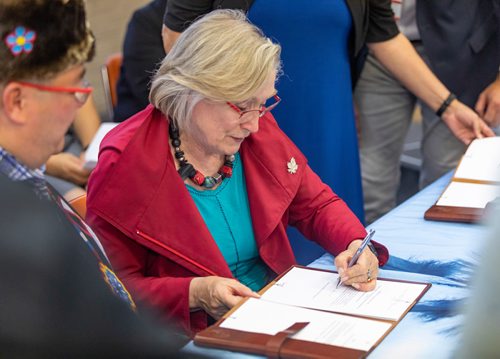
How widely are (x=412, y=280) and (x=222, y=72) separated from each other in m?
0.69

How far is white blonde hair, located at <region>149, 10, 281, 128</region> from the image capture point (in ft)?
7.13

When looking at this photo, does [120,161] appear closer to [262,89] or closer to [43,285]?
[262,89]

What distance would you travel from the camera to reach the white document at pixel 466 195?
257 centimetres

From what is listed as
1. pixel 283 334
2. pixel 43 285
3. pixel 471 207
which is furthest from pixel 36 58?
pixel 471 207

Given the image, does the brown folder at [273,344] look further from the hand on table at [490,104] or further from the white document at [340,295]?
the hand on table at [490,104]

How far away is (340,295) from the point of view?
204 centimetres

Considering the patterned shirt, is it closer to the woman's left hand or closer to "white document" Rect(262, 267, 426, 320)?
"white document" Rect(262, 267, 426, 320)

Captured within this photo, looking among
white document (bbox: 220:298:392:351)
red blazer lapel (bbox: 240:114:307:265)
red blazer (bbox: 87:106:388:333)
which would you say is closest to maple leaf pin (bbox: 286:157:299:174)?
red blazer lapel (bbox: 240:114:307:265)

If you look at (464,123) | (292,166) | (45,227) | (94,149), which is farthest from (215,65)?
(94,149)

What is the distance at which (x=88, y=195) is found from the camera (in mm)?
2193

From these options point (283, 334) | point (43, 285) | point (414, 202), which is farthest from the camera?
point (414, 202)

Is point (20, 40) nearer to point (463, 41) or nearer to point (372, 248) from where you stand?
point (372, 248)

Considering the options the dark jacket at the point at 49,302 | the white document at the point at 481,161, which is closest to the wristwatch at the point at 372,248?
the white document at the point at 481,161

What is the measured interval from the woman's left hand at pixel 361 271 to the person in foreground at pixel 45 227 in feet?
2.69
